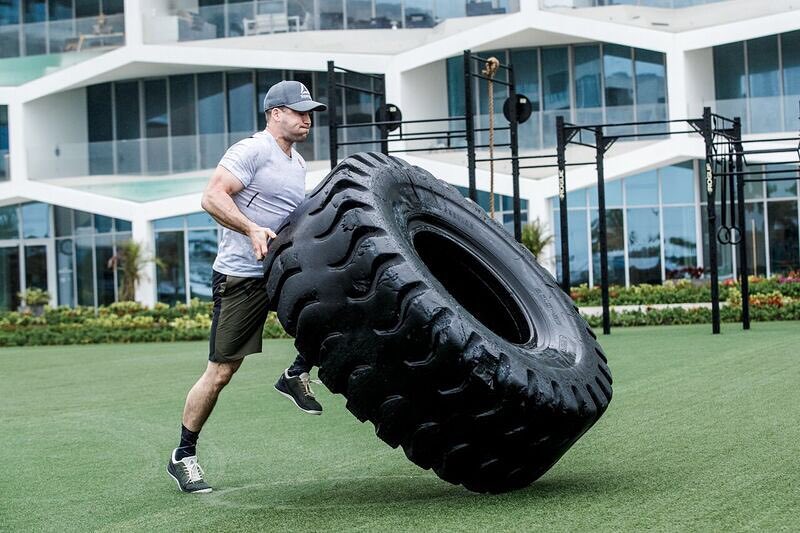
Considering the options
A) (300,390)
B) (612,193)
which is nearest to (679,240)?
(612,193)

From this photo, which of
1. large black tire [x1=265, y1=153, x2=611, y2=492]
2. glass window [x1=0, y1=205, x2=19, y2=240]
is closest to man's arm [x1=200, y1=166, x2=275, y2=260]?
large black tire [x1=265, y1=153, x2=611, y2=492]

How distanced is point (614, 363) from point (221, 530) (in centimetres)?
852

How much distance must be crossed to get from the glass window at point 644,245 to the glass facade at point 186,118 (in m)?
7.45

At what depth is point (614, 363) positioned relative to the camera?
1356 centimetres

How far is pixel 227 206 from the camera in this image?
647 cm

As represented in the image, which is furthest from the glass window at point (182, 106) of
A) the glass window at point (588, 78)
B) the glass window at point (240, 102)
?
the glass window at point (588, 78)

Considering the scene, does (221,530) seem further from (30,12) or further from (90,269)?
(30,12)

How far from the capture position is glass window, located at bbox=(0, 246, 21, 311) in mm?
39625

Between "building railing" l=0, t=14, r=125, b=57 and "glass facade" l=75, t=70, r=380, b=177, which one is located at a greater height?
"building railing" l=0, t=14, r=125, b=57

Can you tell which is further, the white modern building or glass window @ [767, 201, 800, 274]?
the white modern building

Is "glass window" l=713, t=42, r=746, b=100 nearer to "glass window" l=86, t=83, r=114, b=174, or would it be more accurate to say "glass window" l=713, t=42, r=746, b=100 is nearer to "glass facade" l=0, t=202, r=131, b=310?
"glass facade" l=0, t=202, r=131, b=310

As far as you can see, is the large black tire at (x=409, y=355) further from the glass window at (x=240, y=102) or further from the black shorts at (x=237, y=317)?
the glass window at (x=240, y=102)

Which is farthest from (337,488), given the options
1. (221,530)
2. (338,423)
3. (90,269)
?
(90,269)

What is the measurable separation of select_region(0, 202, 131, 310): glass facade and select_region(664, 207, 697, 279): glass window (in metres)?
15.7
